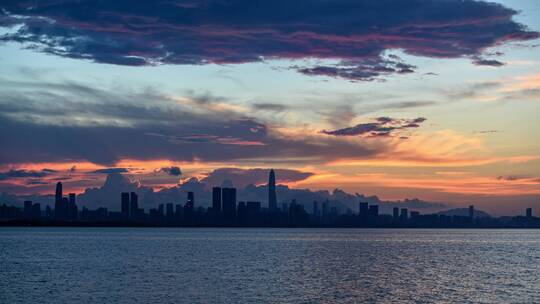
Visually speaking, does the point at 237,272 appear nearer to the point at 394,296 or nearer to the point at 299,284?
the point at 299,284

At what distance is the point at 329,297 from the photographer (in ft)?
273

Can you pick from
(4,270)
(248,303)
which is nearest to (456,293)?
(248,303)

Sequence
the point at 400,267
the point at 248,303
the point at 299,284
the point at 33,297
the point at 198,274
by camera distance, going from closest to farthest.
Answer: the point at 248,303, the point at 33,297, the point at 299,284, the point at 198,274, the point at 400,267

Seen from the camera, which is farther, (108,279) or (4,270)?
(4,270)

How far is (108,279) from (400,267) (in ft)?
177

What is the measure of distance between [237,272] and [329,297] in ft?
111

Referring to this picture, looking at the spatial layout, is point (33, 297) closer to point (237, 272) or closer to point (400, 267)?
point (237, 272)

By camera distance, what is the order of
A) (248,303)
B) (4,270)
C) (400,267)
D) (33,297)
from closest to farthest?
(248,303)
(33,297)
(4,270)
(400,267)

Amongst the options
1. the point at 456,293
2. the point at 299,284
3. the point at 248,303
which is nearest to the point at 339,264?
the point at 299,284

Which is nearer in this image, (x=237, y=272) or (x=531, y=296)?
(x=531, y=296)

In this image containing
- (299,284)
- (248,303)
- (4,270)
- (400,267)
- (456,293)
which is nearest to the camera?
(248,303)

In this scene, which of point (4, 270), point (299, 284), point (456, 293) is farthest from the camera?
point (4, 270)

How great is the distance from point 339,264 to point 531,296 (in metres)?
55.6

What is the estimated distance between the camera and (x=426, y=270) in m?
123
